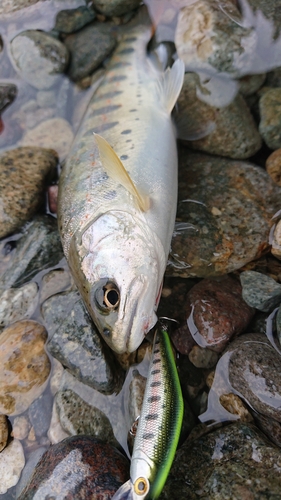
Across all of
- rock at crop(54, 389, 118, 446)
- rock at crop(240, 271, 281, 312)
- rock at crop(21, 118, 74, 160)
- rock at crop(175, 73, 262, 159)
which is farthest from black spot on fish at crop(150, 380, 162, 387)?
rock at crop(21, 118, 74, 160)

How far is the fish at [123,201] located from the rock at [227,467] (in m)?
0.90

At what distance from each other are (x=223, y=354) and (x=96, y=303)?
114 cm

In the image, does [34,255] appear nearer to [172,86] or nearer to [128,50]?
[172,86]

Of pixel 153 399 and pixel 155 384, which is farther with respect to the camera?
pixel 155 384

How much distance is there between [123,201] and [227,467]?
6.62 ft

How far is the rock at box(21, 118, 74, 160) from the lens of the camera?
4.03 metres

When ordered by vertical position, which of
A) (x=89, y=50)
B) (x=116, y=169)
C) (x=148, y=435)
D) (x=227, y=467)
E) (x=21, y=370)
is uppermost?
(x=89, y=50)

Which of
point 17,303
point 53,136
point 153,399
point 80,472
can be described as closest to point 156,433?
point 153,399

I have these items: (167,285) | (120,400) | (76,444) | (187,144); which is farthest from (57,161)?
(76,444)

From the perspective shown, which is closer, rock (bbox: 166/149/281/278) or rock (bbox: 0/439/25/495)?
rock (bbox: 0/439/25/495)

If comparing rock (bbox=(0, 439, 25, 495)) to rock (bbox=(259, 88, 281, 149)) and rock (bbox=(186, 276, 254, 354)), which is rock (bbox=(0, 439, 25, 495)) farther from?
rock (bbox=(259, 88, 281, 149))

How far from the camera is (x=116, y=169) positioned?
2.71 metres

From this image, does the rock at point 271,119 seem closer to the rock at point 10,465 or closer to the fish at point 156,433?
the fish at point 156,433

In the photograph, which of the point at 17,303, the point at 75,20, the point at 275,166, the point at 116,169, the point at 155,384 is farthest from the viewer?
the point at 75,20
